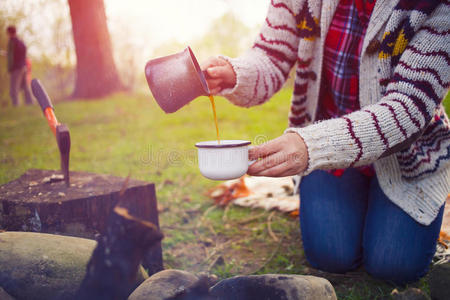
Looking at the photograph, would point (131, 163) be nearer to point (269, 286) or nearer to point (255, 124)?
point (255, 124)

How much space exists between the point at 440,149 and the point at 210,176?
3.38ft

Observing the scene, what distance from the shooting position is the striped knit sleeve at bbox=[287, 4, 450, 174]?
3.91ft

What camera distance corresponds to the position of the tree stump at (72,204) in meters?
1.46

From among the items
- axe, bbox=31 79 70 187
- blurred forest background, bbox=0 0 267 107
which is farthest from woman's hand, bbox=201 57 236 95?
blurred forest background, bbox=0 0 267 107

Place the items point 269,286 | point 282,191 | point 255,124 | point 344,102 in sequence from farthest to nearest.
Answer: point 255,124 → point 282,191 → point 344,102 → point 269,286

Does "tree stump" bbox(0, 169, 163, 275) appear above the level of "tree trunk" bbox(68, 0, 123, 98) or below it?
below

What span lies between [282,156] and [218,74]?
0.55 m

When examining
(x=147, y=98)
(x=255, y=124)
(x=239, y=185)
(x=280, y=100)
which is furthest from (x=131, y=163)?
(x=147, y=98)

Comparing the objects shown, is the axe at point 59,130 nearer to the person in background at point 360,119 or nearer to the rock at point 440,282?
the person in background at point 360,119

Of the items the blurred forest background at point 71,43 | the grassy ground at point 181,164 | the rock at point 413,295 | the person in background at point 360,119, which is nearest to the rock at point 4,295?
the grassy ground at point 181,164

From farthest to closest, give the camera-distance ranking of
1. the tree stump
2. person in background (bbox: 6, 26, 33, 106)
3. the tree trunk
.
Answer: person in background (bbox: 6, 26, 33, 106) → the tree trunk → the tree stump

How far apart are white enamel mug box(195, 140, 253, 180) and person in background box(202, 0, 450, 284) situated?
0.06 metres

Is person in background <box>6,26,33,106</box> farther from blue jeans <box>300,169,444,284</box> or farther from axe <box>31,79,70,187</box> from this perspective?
blue jeans <box>300,169,444,284</box>

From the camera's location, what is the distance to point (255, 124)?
4.89 metres
